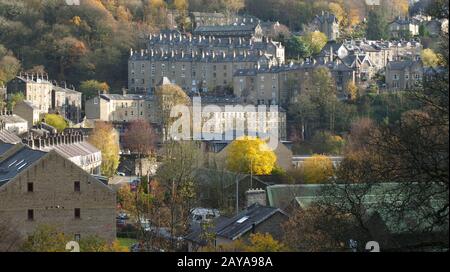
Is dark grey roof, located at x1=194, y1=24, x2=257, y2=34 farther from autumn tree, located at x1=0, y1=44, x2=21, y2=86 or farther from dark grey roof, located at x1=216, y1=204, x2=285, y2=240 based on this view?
dark grey roof, located at x1=216, y1=204, x2=285, y2=240

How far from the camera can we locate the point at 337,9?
321 feet

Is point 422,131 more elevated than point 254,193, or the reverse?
point 422,131

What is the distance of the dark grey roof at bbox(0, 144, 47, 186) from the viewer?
1188 inches

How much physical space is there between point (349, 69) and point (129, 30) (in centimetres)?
2200

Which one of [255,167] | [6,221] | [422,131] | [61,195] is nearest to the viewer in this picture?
[422,131]

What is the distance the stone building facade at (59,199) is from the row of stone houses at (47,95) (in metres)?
46.2

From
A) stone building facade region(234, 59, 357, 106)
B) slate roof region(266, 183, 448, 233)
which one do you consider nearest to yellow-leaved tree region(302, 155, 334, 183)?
slate roof region(266, 183, 448, 233)

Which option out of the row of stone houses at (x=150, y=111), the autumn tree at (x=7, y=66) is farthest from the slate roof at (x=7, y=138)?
the autumn tree at (x=7, y=66)

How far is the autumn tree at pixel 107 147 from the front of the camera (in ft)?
169

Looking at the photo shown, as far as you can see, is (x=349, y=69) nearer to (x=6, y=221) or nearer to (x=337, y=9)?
(x=337, y=9)

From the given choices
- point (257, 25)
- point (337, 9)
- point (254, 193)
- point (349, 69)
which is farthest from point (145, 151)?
point (337, 9)

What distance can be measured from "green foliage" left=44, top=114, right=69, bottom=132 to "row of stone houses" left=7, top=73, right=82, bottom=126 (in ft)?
11.4

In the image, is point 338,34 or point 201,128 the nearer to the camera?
point 201,128

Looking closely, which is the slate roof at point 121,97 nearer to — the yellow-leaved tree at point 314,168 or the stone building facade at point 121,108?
the stone building facade at point 121,108
